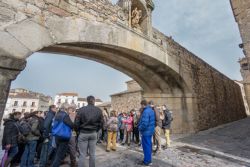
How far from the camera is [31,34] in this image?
338 cm

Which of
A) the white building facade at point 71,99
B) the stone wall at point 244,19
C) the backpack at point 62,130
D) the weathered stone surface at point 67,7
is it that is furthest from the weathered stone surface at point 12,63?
the white building facade at point 71,99

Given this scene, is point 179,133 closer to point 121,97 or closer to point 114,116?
point 114,116

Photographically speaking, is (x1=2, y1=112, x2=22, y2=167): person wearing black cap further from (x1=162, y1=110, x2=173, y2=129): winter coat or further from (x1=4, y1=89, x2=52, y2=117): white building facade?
(x1=4, y1=89, x2=52, y2=117): white building facade

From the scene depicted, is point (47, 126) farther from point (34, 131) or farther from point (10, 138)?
point (10, 138)

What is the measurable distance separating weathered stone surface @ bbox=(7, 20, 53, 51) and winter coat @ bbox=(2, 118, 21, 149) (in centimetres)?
148

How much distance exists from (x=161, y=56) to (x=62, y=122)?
4.47 metres

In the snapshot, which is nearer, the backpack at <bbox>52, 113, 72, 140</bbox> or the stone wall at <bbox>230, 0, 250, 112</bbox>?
the backpack at <bbox>52, 113, 72, 140</bbox>

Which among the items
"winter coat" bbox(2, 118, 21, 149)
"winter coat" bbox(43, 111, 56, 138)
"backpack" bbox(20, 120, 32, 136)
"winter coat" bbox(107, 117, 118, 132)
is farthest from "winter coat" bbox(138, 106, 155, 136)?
"winter coat" bbox(2, 118, 21, 149)

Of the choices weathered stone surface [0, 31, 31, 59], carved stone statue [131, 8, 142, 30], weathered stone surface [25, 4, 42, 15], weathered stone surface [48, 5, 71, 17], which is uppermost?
carved stone statue [131, 8, 142, 30]

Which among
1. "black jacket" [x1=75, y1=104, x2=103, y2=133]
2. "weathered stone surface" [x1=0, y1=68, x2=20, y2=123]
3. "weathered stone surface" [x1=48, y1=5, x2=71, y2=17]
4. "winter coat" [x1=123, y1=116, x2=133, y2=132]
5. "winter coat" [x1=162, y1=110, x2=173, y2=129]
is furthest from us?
"winter coat" [x1=123, y1=116, x2=133, y2=132]

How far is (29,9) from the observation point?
11.4 feet

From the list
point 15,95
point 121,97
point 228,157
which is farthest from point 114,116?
point 15,95

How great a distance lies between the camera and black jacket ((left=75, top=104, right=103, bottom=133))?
297cm

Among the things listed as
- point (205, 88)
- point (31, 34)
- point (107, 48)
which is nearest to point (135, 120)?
point (107, 48)
